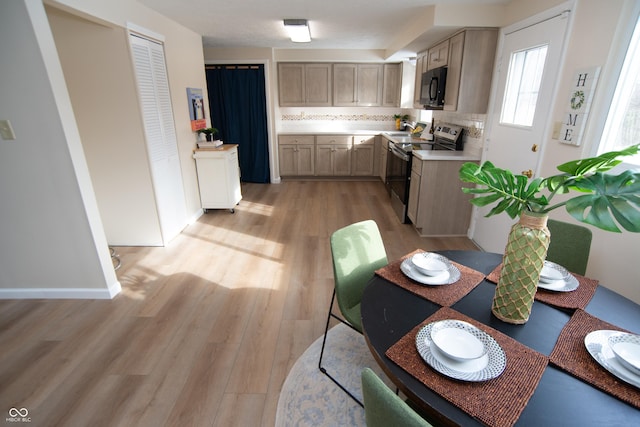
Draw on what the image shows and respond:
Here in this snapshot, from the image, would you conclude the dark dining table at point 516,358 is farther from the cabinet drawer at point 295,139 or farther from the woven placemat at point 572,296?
the cabinet drawer at point 295,139

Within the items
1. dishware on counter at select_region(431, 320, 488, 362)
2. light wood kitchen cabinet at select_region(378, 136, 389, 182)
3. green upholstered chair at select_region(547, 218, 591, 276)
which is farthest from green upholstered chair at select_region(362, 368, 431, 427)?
light wood kitchen cabinet at select_region(378, 136, 389, 182)

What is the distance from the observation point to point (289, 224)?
4.00m

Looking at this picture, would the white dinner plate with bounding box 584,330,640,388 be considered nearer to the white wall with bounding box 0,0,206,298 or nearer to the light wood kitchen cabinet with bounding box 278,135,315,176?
the white wall with bounding box 0,0,206,298

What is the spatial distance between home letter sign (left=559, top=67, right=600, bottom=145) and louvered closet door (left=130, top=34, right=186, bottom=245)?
134 inches

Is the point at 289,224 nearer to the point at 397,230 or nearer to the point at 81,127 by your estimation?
the point at 397,230

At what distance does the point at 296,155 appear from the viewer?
5.85m

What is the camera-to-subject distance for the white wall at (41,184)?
75.4 inches

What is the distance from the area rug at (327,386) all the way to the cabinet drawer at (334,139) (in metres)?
4.21

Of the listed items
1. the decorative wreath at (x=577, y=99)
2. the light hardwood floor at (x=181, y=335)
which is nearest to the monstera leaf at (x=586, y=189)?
the decorative wreath at (x=577, y=99)

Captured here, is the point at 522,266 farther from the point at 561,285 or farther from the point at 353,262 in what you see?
the point at 353,262

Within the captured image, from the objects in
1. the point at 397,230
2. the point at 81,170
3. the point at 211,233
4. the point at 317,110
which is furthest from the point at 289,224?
the point at 317,110

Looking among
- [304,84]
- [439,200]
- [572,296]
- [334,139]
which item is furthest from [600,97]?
[304,84]

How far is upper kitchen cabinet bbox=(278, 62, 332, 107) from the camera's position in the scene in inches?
221

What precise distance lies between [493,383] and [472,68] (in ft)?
9.82
